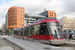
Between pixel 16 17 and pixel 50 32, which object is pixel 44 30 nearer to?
pixel 50 32

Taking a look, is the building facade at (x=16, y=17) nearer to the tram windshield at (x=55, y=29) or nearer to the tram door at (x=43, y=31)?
the tram door at (x=43, y=31)

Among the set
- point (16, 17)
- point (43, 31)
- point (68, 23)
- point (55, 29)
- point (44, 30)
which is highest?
point (16, 17)

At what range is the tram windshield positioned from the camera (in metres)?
12.9

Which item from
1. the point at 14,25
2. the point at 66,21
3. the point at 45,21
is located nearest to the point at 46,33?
the point at 45,21

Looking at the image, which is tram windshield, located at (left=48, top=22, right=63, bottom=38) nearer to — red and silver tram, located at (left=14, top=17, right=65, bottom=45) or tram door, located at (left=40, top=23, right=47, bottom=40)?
red and silver tram, located at (left=14, top=17, right=65, bottom=45)

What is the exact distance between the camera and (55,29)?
13227 mm

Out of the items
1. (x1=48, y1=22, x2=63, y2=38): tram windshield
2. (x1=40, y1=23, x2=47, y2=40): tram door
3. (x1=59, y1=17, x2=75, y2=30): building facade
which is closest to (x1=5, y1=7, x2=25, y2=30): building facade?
(x1=59, y1=17, x2=75, y2=30): building facade

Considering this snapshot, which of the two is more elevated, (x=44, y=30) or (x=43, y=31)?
(x=44, y=30)

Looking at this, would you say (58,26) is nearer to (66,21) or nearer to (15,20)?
(15,20)

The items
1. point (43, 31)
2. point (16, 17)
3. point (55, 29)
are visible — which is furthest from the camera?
point (16, 17)

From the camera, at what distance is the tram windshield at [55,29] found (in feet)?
42.3

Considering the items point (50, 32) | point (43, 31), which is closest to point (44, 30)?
point (43, 31)

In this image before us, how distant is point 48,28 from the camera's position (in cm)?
1335

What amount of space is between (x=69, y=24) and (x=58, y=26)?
111 metres
